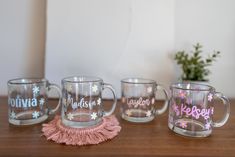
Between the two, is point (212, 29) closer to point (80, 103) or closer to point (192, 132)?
point (192, 132)

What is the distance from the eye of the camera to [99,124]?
0.52m

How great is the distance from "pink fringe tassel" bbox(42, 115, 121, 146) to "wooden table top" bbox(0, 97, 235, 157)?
0.01 metres

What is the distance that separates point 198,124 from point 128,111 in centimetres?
19

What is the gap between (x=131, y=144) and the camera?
17.5 inches

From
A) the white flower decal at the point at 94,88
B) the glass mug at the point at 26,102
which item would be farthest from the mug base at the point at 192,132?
the glass mug at the point at 26,102

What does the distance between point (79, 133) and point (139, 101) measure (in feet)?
0.66

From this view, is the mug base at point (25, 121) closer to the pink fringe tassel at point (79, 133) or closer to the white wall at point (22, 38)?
the pink fringe tassel at point (79, 133)

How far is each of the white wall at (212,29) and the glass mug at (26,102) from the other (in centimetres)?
51

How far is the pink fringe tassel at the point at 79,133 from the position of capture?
1.48ft

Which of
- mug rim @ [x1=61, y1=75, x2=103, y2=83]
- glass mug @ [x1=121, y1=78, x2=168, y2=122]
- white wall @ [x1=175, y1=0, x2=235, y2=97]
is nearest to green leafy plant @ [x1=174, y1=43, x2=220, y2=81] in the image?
white wall @ [x1=175, y1=0, x2=235, y2=97]

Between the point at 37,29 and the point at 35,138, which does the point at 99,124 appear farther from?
the point at 37,29

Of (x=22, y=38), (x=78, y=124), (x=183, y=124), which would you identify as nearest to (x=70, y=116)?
(x=78, y=124)

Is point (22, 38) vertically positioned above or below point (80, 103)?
above

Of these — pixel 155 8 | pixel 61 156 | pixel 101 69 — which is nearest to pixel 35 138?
pixel 61 156
